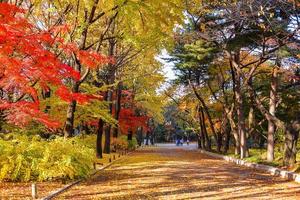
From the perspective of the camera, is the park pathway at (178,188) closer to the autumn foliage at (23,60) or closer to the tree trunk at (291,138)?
the tree trunk at (291,138)

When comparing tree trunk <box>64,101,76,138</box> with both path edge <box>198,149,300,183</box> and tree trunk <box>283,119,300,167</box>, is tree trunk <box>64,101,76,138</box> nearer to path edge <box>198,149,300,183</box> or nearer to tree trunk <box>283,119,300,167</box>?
path edge <box>198,149,300,183</box>

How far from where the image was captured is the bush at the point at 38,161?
47.4 ft

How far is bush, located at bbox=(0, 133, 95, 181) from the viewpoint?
14.5 m

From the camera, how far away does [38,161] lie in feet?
49.2

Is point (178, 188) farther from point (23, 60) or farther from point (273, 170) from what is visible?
point (273, 170)

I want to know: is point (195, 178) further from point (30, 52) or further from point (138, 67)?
point (138, 67)

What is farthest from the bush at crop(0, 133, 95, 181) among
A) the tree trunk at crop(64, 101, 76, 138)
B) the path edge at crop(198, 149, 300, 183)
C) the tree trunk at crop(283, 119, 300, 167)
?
the tree trunk at crop(283, 119, 300, 167)

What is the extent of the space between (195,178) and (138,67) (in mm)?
22406

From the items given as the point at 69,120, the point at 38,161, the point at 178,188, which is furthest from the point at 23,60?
the point at 178,188

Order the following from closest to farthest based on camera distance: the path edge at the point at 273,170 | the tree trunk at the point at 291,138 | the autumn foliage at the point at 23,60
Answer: the autumn foliage at the point at 23,60, the path edge at the point at 273,170, the tree trunk at the point at 291,138

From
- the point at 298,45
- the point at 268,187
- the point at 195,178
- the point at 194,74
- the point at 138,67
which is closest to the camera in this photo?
the point at 268,187

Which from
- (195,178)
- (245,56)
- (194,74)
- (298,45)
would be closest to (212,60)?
(245,56)

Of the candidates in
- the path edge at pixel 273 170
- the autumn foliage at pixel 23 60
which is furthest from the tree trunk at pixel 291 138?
the autumn foliage at pixel 23 60

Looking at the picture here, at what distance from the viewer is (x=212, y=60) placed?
35.2 m
